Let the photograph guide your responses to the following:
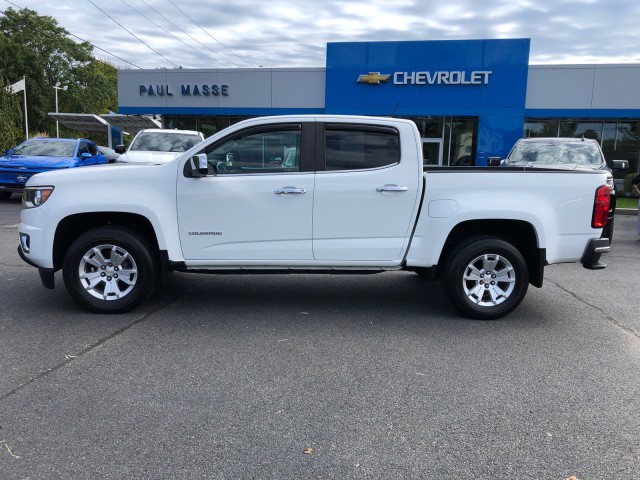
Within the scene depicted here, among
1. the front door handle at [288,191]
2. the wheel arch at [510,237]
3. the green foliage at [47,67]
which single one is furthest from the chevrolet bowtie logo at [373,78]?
the green foliage at [47,67]

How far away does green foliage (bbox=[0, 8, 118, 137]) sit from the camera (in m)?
50.9

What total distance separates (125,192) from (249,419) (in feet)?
9.18

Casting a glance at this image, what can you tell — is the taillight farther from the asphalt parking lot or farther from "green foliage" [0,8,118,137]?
"green foliage" [0,8,118,137]

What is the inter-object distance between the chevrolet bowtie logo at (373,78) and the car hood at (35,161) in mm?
12474

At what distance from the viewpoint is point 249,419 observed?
3352mm

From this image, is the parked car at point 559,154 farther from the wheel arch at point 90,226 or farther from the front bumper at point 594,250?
the wheel arch at point 90,226

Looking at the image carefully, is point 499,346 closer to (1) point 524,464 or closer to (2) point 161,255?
(1) point 524,464

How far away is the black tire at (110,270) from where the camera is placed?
526 centimetres

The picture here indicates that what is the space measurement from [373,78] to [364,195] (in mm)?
18662

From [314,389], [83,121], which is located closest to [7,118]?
[83,121]

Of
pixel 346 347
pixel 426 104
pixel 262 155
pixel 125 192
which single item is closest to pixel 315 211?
pixel 262 155

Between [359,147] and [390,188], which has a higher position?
[359,147]

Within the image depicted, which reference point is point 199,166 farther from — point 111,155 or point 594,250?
point 111,155

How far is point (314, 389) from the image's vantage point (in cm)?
378
